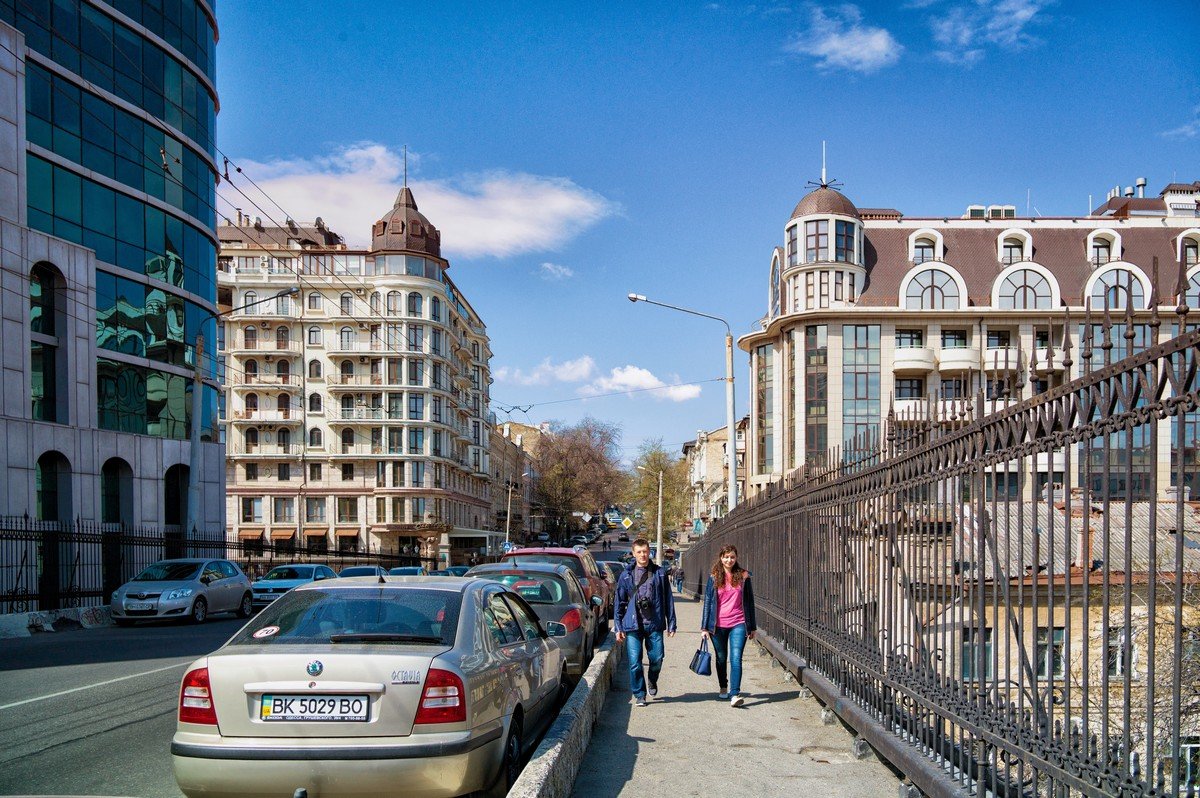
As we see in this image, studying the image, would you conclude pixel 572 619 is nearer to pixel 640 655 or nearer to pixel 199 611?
pixel 640 655

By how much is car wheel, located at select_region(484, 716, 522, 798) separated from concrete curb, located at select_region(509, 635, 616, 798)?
8.1 inches

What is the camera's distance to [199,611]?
2122 centimetres

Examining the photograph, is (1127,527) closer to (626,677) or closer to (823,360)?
(626,677)

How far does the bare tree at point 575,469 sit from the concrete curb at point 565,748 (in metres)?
81.8

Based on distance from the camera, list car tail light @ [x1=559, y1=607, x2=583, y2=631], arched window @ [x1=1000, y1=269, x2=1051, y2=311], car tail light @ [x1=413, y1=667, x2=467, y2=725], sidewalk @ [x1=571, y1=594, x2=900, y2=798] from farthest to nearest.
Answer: arched window @ [x1=1000, y1=269, x2=1051, y2=311], car tail light @ [x1=559, y1=607, x2=583, y2=631], sidewalk @ [x1=571, y1=594, x2=900, y2=798], car tail light @ [x1=413, y1=667, x2=467, y2=725]

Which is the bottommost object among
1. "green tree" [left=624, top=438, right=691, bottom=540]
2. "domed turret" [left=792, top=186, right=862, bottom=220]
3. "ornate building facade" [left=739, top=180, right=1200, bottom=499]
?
"green tree" [left=624, top=438, right=691, bottom=540]

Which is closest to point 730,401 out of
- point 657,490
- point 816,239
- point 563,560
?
point 563,560

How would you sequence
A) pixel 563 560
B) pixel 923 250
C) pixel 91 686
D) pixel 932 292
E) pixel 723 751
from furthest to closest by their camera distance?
1. pixel 923 250
2. pixel 932 292
3. pixel 563 560
4. pixel 91 686
5. pixel 723 751

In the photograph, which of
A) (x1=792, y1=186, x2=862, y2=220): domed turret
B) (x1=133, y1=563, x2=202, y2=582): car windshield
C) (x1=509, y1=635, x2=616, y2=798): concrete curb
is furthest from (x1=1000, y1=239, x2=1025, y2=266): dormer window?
(x1=509, y1=635, x2=616, y2=798): concrete curb

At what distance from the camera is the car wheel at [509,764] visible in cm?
601

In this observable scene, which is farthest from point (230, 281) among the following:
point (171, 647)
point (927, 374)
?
point (171, 647)

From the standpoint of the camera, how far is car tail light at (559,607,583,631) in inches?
428

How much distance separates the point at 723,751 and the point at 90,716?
5848 mm

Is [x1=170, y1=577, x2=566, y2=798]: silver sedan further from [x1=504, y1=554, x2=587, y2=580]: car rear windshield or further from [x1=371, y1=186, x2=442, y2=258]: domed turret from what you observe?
[x1=371, y1=186, x2=442, y2=258]: domed turret
